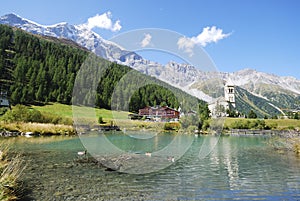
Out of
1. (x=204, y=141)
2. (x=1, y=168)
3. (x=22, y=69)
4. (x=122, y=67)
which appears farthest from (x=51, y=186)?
(x=22, y=69)

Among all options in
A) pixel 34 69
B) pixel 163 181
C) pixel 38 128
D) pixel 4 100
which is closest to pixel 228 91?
pixel 163 181

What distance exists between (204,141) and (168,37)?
25.1m

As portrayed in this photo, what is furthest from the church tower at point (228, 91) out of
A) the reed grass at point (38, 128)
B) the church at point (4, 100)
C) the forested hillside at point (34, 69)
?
the church at point (4, 100)

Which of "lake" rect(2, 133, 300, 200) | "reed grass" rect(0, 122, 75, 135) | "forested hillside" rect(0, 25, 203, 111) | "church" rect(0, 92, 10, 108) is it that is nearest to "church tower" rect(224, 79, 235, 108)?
"lake" rect(2, 133, 300, 200)

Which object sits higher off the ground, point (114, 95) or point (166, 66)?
point (166, 66)

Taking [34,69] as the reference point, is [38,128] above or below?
below

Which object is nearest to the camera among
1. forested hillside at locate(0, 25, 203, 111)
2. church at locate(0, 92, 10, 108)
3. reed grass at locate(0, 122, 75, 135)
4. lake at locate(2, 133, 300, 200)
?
lake at locate(2, 133, 300, 200)

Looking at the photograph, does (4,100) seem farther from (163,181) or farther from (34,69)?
(163,181)

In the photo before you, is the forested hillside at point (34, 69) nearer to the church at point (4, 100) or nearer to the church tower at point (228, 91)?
the church at point (4, 100)

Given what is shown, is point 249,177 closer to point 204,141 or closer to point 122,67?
point 122,67

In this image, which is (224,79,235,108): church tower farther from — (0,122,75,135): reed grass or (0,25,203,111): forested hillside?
(0,25,203,111): forested hillside

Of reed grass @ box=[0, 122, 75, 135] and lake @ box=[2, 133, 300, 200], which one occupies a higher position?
reed grass @ box=[0, 122, 75, 135]

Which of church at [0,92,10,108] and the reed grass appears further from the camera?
church at [0,92,10,108]

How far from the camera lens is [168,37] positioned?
34.0 ft
